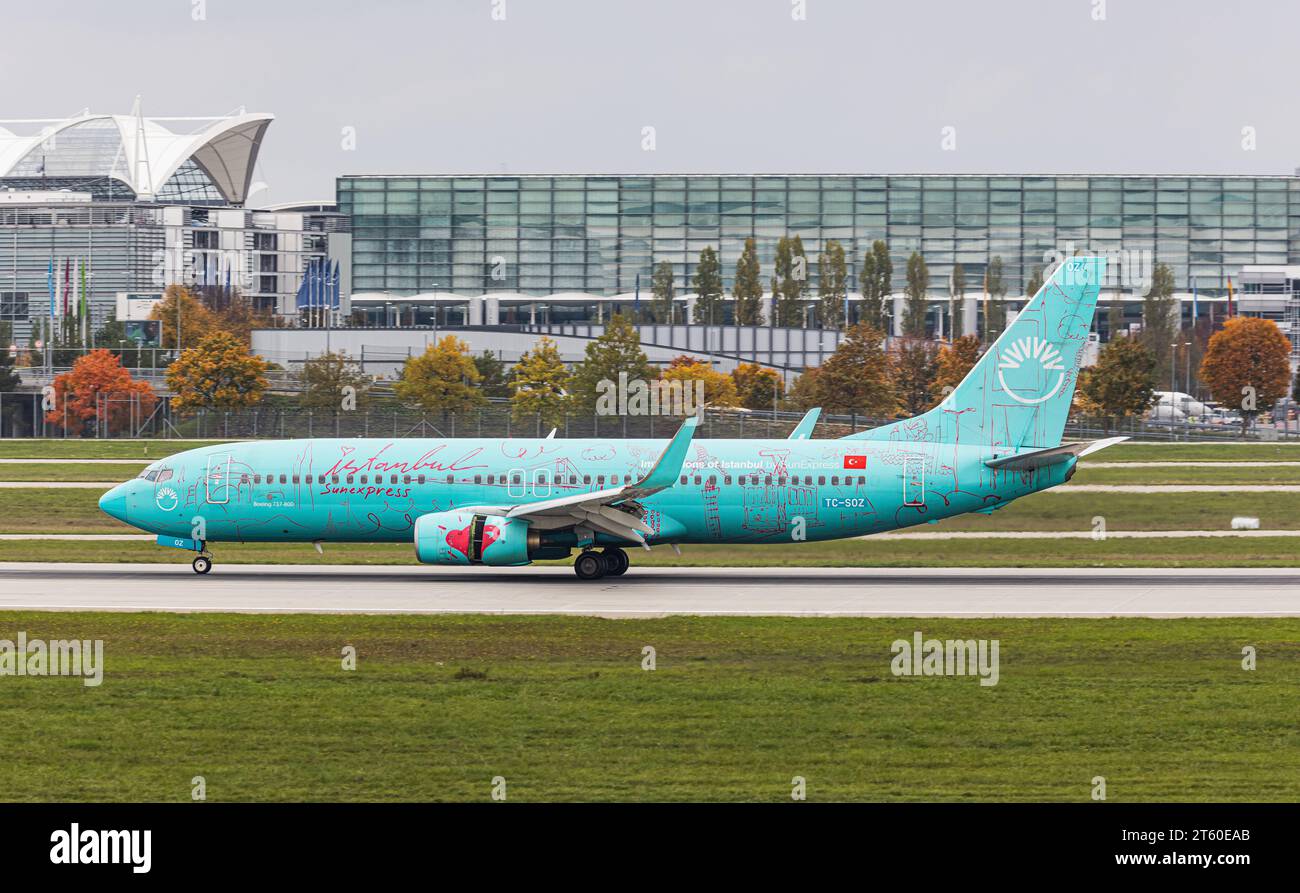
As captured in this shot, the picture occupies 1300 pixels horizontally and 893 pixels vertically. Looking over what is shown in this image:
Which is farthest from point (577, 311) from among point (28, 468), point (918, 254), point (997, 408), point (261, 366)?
point (997, 408)

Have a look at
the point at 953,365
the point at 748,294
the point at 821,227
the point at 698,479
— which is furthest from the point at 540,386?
the point at 821,227

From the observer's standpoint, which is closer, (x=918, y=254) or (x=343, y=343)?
(x=343, y=343)

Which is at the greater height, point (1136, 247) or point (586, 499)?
point (1136, 247)

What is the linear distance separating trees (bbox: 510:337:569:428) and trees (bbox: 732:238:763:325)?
5110cm

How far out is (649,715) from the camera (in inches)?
1050

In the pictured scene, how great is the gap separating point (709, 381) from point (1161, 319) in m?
71.3

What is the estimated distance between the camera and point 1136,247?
188m

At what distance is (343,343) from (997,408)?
328 feet

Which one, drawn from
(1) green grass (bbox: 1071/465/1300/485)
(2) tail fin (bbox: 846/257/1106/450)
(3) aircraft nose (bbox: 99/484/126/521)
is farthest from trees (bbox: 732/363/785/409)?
(3) aircraft nose (bbox: 99/484/126/521)

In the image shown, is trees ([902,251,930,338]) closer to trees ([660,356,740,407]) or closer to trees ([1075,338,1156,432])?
trees ([1075,338,1156,432])

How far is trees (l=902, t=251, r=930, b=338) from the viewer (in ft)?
563

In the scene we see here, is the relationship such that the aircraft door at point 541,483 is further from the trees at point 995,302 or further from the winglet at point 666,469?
the trees at point 995,302

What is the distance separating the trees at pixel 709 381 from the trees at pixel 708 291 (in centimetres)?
5798

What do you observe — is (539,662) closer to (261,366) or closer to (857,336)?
(857,336)
